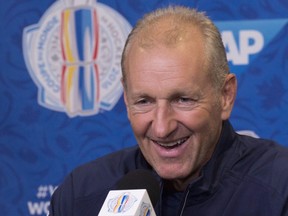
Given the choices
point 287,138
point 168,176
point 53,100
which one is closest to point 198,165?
point 168,176

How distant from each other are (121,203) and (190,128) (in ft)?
1.07

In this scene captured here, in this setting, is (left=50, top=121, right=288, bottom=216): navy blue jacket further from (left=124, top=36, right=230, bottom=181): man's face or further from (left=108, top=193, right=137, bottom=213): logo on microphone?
(left=108, top=193, right=137, bottom=213): logo on microphone

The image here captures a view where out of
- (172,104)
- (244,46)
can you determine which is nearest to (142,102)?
(172,104)

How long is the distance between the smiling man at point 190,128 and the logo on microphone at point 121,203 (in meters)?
0.25

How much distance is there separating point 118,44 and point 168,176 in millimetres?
765

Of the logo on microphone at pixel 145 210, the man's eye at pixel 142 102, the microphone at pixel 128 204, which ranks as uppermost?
the man's eye at pixel 142 102

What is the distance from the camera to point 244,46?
199cm

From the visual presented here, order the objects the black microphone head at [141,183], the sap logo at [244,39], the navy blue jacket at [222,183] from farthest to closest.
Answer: the sap logo at [244,39]
the navy blue jacket at [222,183]
the black microphone head at [141,183]

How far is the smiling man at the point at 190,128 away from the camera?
133 centimetres

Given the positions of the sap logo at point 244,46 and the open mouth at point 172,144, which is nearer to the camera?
the open mouth at point 172,144

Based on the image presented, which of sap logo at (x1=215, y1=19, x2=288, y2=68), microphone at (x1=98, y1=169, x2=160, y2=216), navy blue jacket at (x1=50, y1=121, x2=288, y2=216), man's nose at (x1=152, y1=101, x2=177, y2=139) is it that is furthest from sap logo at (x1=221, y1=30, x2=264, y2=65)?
microphone at (x1=98, y1=169, x2=160, y2=216)

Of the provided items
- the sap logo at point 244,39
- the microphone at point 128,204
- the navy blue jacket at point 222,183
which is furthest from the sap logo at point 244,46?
the microphone at point 128,204

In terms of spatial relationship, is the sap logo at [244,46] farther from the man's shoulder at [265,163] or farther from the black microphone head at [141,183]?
the black microphone head at [141,183]

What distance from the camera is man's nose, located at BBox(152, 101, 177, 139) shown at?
1310 mm
